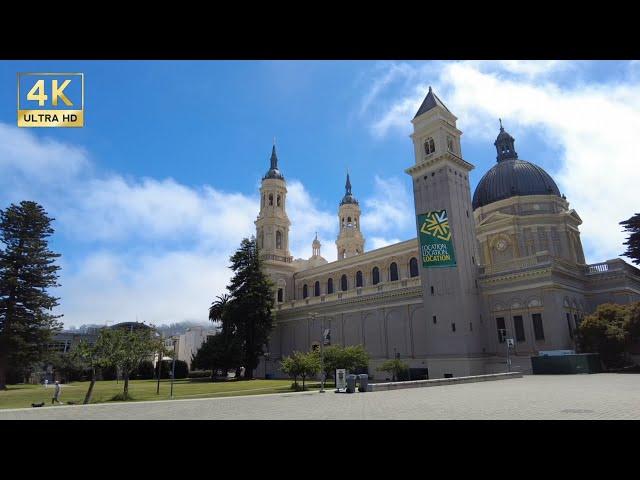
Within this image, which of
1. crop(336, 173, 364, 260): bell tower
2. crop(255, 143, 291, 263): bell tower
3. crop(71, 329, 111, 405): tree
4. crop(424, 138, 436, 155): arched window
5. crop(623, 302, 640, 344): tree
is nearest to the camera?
crop(71, 329, 111, 405): tree

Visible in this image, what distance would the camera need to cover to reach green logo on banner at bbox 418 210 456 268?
41.4 meters

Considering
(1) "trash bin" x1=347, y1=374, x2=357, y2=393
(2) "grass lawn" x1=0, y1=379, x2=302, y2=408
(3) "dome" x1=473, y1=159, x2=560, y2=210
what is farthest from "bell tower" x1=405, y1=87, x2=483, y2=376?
(1) "trash bin" x1=347, y1=374, x2=357, y2=393

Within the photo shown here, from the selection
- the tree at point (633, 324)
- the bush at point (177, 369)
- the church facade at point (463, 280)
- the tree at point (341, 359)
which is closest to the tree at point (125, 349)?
the tree at point (341, 359)

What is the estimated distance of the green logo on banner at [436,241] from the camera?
136 ft

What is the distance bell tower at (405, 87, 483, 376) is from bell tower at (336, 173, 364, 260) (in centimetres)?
3593

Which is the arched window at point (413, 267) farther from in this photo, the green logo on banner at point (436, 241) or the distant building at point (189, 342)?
the distant building at point (189, 342)

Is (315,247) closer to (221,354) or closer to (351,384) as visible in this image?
(221,354)

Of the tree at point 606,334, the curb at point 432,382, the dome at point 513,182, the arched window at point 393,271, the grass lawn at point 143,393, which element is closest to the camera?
the curb at point 432,382

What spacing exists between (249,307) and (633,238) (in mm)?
40506

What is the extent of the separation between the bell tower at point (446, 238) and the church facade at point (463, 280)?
0.36 feet

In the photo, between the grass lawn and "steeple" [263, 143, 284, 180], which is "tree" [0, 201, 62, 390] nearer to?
the grass lawn
